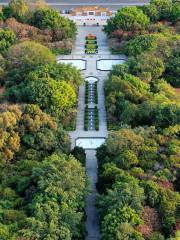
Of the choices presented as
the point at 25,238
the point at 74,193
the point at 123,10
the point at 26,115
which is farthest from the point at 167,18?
the point at 25,238

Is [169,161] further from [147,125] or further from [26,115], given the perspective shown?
[26,115]

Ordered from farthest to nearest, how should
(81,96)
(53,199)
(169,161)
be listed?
(81,96) < (169,161) < (53,199)

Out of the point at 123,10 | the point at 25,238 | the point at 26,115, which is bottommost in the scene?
the point at 25,238

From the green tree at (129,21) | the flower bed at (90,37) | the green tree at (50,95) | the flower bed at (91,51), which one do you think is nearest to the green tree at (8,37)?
the flower bed at (91,51)

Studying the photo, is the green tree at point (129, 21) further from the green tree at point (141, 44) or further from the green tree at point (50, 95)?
the green tree at point (50, 95)

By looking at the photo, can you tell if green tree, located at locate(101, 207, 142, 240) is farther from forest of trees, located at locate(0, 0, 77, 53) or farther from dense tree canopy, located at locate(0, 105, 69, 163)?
forest of trees, located at locate(0, 0, 77, 53)

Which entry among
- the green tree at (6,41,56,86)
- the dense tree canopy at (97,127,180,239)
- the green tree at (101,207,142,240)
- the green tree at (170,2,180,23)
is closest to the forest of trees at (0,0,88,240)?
the green tree at (6,41,56,86)
